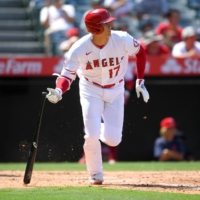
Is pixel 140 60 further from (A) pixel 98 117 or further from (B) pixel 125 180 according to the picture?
(B) pixel 125 180

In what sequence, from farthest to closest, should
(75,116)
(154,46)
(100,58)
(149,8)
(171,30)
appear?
(149,8), (171,30), (154,46), (75,116), (100,58)

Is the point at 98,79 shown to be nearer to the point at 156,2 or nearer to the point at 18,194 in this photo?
the point at 18,194

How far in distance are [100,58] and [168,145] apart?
5287mm

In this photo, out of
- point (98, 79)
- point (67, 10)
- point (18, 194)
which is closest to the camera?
point (18, 194)

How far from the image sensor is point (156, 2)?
1472 cm

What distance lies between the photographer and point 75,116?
11.8 meters

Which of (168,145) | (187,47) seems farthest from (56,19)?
(168,145)

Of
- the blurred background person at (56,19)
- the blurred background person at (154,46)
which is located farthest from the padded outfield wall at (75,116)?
the blurred background person at (56,19)

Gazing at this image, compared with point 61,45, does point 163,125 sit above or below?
below

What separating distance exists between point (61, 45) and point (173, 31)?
2.48 metres

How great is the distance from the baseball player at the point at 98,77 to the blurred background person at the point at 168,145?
4574 millimetres

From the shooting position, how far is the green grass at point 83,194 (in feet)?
19.3

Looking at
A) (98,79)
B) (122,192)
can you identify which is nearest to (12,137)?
(98,79)

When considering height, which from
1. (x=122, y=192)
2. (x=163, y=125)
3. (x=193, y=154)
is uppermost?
(x=122, y=192)
